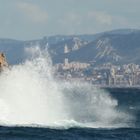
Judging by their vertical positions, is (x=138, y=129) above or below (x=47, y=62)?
below

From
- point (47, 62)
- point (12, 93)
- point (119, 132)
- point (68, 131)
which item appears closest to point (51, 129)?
point (68, 131)

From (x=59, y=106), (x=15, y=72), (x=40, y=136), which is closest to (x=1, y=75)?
(x=15, y=72)

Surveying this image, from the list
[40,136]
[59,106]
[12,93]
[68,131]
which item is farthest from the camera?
[59,106]

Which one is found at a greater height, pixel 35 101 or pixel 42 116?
pixel 35 101

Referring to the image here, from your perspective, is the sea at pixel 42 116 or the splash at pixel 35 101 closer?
the sea at pixel 42 116

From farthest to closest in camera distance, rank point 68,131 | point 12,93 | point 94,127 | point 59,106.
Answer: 1. point 59,106
2. point 12,93
3. point 94,127
4. point 68,131

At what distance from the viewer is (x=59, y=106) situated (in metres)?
119

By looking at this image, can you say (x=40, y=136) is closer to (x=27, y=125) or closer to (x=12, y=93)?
(x=27, y=125)

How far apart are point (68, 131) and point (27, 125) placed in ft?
23.1

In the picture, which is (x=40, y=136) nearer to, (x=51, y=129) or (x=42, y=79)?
(x=51, y=129)

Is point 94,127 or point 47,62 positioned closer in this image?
point 94,127

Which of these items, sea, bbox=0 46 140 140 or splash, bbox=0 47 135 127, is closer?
sea, bbox=0 46 140 140

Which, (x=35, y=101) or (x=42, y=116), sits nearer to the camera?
(x=42, y=116)

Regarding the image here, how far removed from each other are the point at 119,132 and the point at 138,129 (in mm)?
7638
